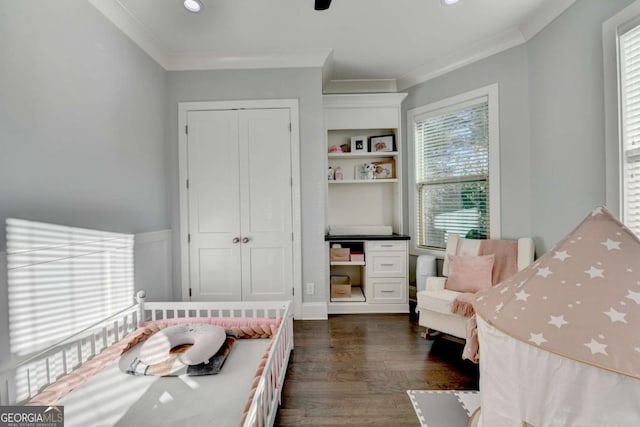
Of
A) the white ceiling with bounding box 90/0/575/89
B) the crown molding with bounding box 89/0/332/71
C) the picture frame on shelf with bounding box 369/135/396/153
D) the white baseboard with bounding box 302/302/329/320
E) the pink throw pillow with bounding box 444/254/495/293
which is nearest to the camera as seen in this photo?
the white ceiling with bounding box 90/0/575/89

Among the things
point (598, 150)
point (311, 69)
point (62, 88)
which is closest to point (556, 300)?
point (598, 150)

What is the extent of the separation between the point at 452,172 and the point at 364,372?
2175 millimetres

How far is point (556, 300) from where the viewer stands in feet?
2.33

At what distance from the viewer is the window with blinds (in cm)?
267

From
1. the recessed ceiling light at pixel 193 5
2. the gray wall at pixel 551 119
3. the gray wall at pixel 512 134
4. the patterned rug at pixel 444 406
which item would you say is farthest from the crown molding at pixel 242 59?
the patterned rug at pixel 444 406

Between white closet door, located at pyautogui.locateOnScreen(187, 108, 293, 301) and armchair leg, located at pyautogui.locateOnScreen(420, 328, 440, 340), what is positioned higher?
white closet door, located at pyautogui.locateOnScreen(187, 108, 293, 301)

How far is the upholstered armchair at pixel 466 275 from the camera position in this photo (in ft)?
6.97

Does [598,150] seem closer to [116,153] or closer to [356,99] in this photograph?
[356,99]

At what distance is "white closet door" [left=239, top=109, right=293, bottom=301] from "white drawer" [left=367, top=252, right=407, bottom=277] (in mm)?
878

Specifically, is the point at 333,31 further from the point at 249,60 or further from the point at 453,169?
the point at 453,169

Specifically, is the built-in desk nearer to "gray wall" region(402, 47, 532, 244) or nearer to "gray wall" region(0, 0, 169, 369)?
"gray wall" region(402, 47, 532, 244)

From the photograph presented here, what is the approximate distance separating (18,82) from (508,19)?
3.33m

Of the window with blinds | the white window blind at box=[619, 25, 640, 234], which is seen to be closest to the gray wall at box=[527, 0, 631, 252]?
the white window blind at box=[619, 25, 640, 234]

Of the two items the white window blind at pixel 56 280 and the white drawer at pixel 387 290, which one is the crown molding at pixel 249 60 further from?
the white drawer at pixel 387 290
